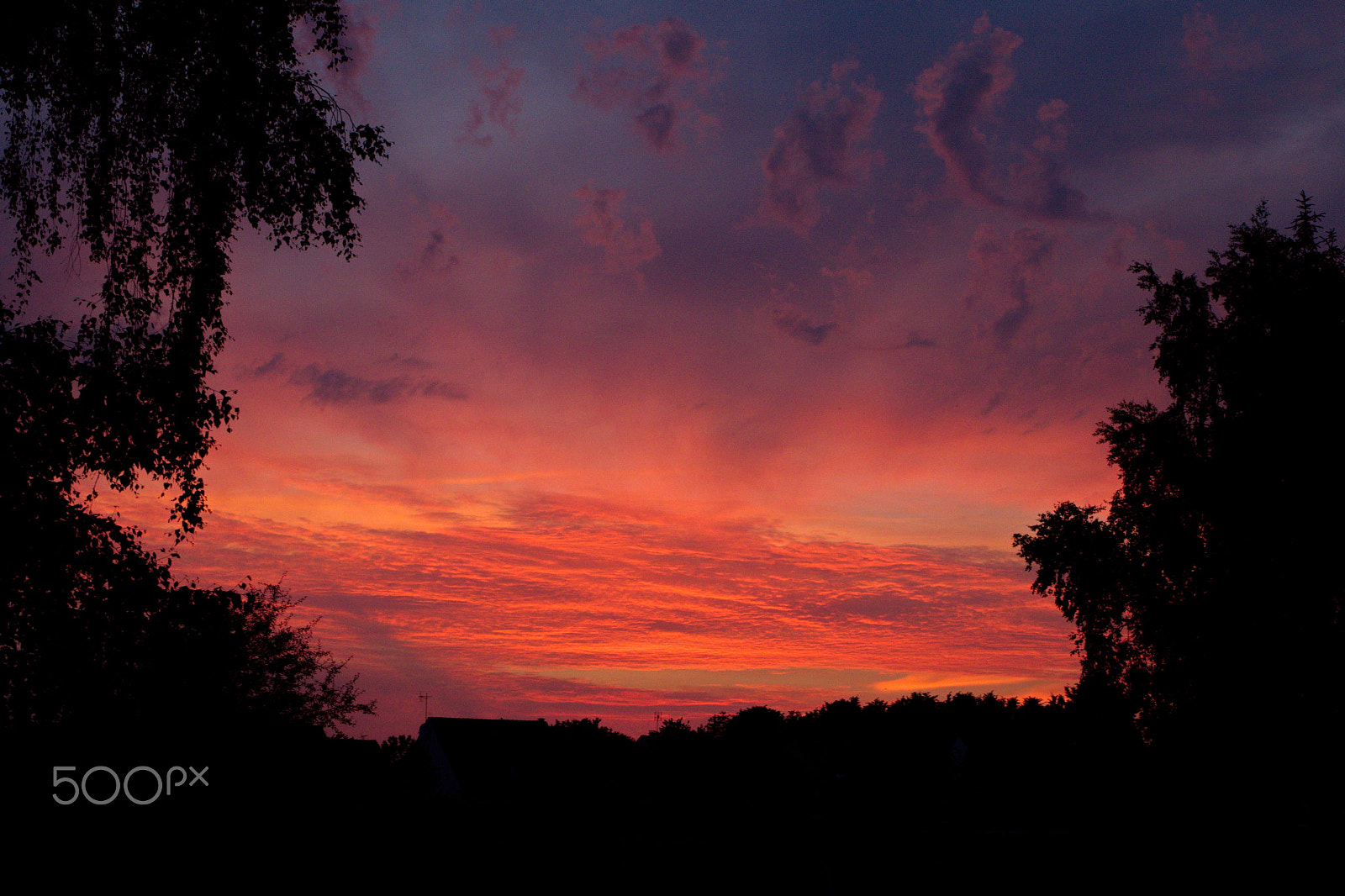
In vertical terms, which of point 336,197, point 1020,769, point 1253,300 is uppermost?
point 1253,300

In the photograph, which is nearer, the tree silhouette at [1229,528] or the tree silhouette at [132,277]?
the tree silhouette at [132,277]

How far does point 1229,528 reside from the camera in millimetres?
22453

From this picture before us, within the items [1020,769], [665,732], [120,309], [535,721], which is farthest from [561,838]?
[665,732]

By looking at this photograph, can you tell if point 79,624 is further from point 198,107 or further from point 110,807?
point 198,107

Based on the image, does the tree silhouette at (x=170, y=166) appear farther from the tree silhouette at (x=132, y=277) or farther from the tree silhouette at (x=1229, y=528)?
the tree silhouette at (x=1229, y=528)

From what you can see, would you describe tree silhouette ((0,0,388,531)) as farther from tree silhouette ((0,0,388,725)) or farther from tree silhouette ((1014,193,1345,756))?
tree silhouette ((1014,193,1345,756))

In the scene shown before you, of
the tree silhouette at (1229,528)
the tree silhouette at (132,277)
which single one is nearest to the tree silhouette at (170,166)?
the tree silhouette at (132,277)

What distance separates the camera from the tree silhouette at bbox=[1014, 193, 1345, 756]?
21.9 m

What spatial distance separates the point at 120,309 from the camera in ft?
33.2

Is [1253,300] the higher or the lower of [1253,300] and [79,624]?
the higher

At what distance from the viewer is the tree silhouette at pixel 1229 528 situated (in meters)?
21.9

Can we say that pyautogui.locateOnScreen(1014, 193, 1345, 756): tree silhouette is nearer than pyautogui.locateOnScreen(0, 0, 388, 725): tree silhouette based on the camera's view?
No

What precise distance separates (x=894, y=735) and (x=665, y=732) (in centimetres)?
2913

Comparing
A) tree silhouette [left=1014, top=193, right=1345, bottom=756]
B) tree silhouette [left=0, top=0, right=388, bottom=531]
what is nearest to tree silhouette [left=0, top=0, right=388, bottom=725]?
tree silhouette [left=0, top=0, right=388, bottom=531]
